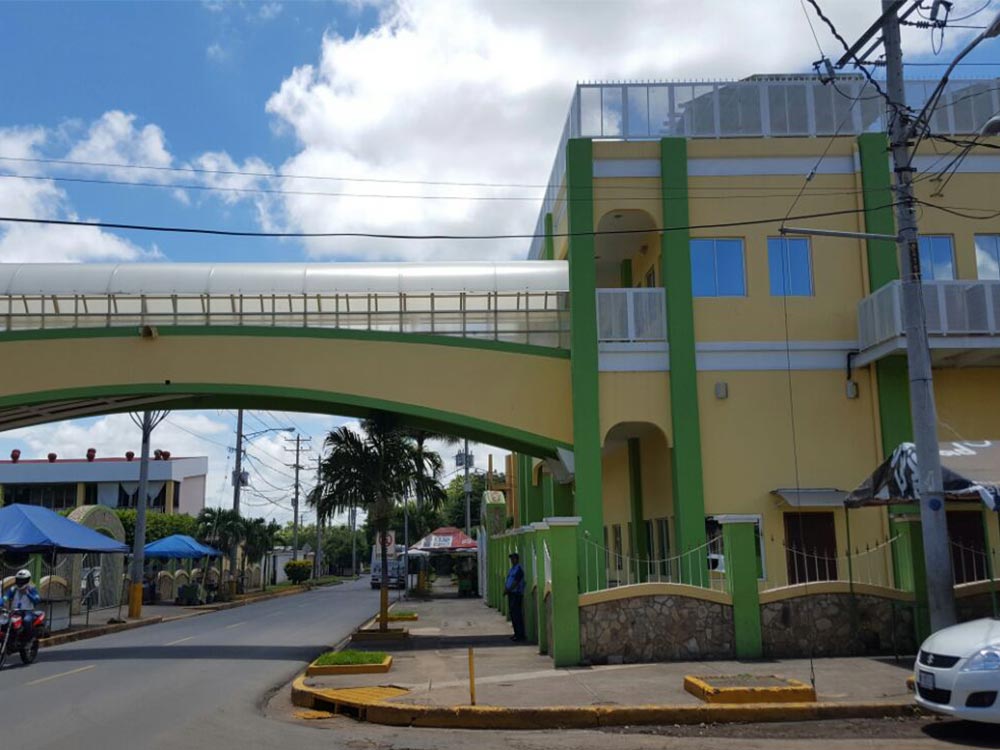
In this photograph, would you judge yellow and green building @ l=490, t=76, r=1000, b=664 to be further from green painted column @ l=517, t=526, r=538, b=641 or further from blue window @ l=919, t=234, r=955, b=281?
green painted column @ l=517, t=526, r=538, b=641

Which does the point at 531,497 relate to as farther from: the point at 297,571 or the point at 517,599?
the point at 297,571

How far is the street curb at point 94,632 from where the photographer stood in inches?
901

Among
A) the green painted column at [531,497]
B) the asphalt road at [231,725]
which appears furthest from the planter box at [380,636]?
the green painted column at [531,497]

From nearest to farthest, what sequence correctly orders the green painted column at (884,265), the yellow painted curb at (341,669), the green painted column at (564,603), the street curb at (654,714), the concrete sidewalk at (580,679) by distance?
1. the street curb at (654,714)
2. the concrete sidewalk at (580,679)
3. the green painted column at (564,603)
4. the yellow painted curb at (341,669)
5. the green painted column at (884,265)

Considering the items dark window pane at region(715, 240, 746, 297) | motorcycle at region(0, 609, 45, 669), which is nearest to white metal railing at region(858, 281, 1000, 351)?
dark window pane at region(715, 240, 746, 297)

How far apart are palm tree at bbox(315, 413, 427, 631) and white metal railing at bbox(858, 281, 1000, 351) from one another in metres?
10.4

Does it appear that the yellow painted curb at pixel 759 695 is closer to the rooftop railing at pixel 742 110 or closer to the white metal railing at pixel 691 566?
the white metal railing at pixel 691 566

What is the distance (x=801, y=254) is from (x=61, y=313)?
52.5 ft

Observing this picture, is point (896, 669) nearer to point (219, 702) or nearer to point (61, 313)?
point (219, 702)

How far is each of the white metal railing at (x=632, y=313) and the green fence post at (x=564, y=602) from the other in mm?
6368

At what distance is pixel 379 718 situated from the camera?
1166 cm

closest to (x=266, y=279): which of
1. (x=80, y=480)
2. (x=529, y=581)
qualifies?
(x=529, y=581)

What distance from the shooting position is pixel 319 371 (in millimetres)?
20516

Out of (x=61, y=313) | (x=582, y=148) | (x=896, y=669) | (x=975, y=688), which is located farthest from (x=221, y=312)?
(x=975, y=688)
